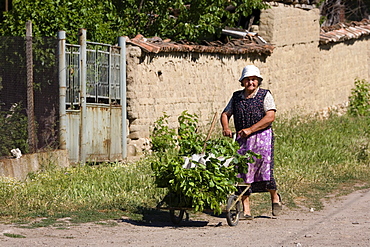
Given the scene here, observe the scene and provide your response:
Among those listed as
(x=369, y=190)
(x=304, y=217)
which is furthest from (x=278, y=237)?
(x=369, y=190)

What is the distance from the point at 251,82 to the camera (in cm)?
785

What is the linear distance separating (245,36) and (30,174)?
723 centimetres

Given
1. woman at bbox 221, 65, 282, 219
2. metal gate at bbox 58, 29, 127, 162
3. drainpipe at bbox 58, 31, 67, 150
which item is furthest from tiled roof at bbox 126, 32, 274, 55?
woman at bbox 221, 65, 282, 219

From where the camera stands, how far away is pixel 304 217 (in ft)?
27.1

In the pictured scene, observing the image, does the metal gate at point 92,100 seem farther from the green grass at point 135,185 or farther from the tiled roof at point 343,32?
the tiled roof at point 343,32

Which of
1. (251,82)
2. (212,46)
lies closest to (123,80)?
(212,46)

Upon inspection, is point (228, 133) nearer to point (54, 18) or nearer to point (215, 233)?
point (215, 233)

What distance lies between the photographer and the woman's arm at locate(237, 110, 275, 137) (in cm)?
774

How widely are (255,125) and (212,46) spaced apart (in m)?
5.92

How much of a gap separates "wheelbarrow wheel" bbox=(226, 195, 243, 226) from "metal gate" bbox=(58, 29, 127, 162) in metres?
3.46

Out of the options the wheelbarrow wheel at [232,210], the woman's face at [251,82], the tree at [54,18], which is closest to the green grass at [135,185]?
the wheelbarrow wheel at [232,210]

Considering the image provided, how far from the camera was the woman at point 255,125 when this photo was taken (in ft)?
25.7

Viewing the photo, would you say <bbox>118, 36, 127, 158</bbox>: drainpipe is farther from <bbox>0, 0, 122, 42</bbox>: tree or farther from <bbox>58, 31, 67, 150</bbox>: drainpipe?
<bbox>58, 31, 67, 150</bbox>: drainpipe

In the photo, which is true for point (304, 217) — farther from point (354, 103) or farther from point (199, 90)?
point (354, 103)
